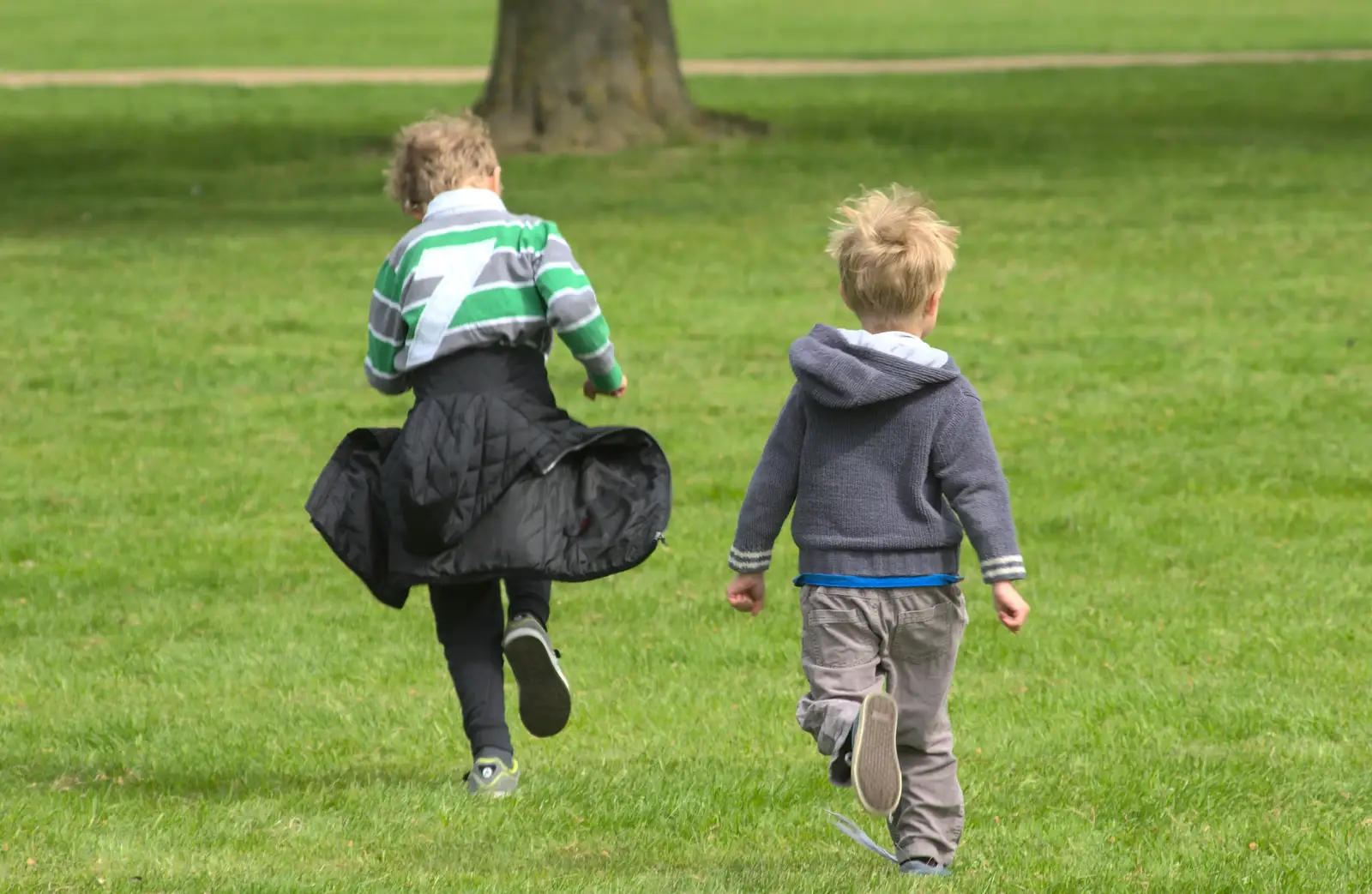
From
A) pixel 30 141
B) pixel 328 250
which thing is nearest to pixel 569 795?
pixel 328 250

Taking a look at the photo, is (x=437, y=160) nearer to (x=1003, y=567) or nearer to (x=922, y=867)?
(x=1003, y=567)

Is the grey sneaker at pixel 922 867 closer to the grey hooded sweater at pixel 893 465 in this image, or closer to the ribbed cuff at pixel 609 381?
the grey hooded sweater at pixel 893 465

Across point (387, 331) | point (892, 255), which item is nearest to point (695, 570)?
point (387, 331)

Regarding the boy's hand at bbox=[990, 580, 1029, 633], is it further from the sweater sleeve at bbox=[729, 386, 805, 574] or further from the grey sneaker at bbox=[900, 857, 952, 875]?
the grey sneaker at bbox=[900, 857, 952, 875]

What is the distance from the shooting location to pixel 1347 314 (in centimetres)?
1320

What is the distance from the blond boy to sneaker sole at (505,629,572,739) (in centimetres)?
73

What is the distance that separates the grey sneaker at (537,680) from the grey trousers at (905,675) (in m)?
0.82

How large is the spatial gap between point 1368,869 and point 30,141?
75.2 ft

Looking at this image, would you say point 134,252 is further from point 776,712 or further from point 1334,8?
point 1334,8

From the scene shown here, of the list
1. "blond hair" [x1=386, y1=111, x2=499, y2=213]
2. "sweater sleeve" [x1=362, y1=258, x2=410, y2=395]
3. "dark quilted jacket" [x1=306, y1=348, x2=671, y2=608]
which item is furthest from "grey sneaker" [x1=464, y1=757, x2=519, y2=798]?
"blond hair" [x1=386, y1=111, x2=499, y2=213]

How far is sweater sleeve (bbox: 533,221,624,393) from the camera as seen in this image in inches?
198

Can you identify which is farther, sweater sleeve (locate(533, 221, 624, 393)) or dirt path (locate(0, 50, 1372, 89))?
dirt path (locate(0, 50, 1372, 89))

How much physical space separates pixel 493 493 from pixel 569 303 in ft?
1.55

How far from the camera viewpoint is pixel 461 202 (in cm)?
516
